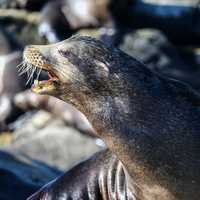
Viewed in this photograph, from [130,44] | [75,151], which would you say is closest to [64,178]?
[75,151]

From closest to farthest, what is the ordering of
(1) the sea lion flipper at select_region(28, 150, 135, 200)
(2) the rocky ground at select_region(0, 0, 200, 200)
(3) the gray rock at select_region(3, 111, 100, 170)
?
(1) the sea lion flipper at select_region(28, 150, 135, 200), (2) the rocky ground at select_region(0, 0, 200, 200), (3) the gray rock at select_region(3, 111, 100, 170)

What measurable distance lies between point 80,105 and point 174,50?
10501 mm

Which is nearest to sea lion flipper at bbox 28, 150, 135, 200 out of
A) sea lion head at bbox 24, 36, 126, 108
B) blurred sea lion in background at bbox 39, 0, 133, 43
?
sea lion head at bbox 24, 36, 126, 108

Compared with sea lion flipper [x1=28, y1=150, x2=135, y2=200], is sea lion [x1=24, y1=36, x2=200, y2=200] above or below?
above

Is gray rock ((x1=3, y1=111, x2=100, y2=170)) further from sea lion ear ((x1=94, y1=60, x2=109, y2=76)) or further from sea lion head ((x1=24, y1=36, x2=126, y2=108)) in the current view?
sea lion ear ((x1=94, y1=60, x2=109, y2=76))

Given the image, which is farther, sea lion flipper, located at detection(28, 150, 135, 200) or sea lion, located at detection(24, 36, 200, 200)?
sea lion flipper, located at detection(28, 150, 135, 200)

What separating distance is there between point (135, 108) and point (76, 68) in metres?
0.37

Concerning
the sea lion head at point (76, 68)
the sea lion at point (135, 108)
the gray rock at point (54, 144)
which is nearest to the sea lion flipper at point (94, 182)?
the sea lion at point (135, 108)

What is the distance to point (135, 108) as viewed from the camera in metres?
4.40

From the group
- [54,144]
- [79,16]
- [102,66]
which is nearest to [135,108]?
[102,66]

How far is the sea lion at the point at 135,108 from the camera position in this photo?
4.40 m

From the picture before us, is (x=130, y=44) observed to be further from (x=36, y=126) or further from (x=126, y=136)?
(x=126, y=136)

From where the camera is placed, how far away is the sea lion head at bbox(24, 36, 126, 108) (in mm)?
4430

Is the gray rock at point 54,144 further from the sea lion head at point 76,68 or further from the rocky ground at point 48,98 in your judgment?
the sea lion head at point 76,68
